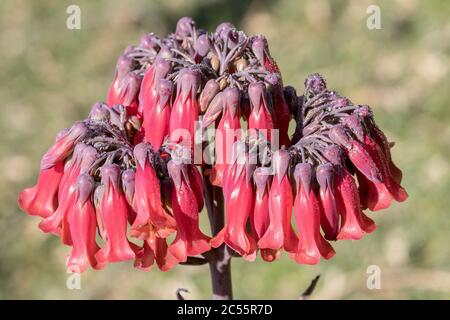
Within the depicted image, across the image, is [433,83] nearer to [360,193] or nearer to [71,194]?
[360,193]

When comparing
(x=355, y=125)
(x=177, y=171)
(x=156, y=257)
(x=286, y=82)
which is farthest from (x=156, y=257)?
(x=286, y=82)

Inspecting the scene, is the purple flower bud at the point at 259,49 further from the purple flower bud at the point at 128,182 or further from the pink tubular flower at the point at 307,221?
the purple flower bud at the point at 128,182

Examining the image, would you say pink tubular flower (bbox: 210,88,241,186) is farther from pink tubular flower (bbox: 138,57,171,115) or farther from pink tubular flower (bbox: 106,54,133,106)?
pink tubular flower (bbox: 106,54,133,106)

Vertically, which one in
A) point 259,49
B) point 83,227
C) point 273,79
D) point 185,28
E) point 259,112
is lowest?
point 83,227

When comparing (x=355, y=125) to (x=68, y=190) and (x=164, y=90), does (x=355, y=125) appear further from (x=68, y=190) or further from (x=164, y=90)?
(x=68, y=190)

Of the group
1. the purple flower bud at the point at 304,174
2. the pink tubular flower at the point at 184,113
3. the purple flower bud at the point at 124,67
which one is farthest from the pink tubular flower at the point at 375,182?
the purple flower bud at the point at 124,67
